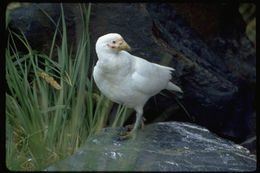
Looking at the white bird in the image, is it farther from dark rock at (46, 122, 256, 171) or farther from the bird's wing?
dark rock at (46, 122, 256, 171)

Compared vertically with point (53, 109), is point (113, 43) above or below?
above

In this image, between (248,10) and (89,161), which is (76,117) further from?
(248,10)

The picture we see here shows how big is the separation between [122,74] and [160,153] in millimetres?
775

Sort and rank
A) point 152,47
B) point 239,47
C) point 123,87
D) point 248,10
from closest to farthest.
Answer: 1. point 123,87
2. point 152,47
3. point 239,47
4. point 248,10

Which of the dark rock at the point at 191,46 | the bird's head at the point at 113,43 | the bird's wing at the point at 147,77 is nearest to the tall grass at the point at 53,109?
the dark rock at the point at 191,46

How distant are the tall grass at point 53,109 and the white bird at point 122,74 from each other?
0.35 metres

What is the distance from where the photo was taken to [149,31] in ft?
16.3

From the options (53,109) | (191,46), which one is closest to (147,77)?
(53,109)

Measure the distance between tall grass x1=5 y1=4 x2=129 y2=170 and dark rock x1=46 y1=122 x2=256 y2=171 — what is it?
0.33 m

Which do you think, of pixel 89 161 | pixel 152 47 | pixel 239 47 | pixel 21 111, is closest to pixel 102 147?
pixel 89 161

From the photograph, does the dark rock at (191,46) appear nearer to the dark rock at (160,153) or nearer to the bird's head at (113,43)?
the dark rock at (160,153)

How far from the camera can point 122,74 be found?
396 centimetres

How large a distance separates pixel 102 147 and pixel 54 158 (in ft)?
1.81

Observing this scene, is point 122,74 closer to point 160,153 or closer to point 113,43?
point 113,43
